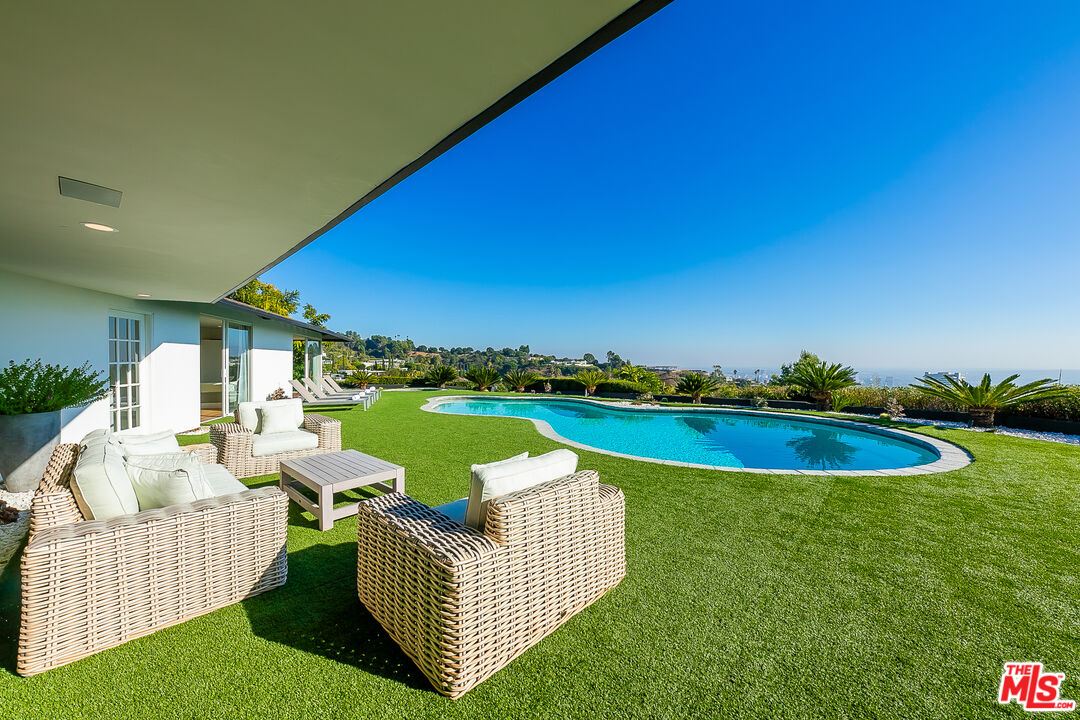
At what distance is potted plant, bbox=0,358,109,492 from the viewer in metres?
3.82

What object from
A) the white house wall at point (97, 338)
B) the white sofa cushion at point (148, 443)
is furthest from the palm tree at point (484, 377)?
the white sofa cushion at point (148, 443)

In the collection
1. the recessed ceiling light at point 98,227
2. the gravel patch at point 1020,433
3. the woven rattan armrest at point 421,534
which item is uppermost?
the recessed ceiling light at point 98,227

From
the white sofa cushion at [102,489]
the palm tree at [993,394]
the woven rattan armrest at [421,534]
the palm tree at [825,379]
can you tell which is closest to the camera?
the woven rattan armrest at [421,534]

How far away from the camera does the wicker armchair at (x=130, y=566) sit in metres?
1.73

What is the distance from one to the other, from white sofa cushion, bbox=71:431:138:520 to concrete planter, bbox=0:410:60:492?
3.01 meters

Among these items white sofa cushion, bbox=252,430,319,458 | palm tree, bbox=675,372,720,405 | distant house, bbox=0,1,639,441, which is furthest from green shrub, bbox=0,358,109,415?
palm tree, bbox=675,372,720,405

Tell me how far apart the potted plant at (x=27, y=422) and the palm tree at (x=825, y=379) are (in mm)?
16483

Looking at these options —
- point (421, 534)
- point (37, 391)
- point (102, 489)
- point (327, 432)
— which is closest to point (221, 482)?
point (102, 489)

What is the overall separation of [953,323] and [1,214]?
107 ft

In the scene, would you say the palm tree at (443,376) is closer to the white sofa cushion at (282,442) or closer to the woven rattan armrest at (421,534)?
the white sofa cushion at (282,442)

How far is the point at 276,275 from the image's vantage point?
22.8m

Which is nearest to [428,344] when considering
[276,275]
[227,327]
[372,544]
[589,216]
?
[276,275]

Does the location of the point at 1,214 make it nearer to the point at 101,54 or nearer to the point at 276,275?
the point at 101,54

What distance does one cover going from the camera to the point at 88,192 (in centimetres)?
240
